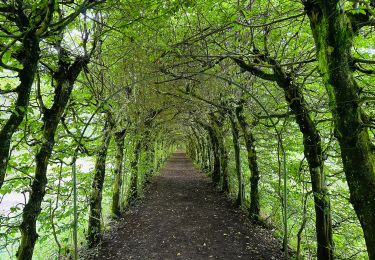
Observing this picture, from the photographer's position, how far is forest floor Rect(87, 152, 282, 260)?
636 cm

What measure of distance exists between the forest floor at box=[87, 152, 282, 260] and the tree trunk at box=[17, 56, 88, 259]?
3.06 m

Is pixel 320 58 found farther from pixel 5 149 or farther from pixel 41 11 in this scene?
pixel 5 149

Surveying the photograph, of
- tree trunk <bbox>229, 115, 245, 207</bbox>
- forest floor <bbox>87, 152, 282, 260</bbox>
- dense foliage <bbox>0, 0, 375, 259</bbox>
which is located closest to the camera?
dense foliage <bbox>0, 0, 375, 259</bbox>

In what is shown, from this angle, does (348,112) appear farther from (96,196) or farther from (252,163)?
(96,196)

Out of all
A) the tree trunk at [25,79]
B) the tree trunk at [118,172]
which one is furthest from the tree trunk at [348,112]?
the tree trunk at [118,172]

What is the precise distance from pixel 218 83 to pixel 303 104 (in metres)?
5.37

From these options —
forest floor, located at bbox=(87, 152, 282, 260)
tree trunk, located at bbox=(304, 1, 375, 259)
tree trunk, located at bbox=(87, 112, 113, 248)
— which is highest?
tree trunk, located at bbox=(304, 1, 375, 259)

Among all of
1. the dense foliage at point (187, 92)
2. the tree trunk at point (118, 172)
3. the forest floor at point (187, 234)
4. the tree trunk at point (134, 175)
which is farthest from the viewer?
the tree trunk at point (134, 175)

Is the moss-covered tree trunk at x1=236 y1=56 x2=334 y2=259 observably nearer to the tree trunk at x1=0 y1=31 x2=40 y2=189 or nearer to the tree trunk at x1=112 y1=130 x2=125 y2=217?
the tree trunk at x1=0 y1=31 x2=40 y2=189

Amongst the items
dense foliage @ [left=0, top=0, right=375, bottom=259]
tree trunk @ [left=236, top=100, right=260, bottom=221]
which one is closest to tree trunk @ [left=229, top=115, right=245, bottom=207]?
dense foliage @ [left=0, top=0, right=375, bottom=259]

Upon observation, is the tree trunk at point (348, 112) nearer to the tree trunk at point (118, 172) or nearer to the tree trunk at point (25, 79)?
the tree trunk at point (25, 79)

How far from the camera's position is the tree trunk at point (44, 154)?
11.9ft

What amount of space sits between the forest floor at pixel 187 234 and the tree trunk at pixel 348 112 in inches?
158

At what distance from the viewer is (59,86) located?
13.0 ft
